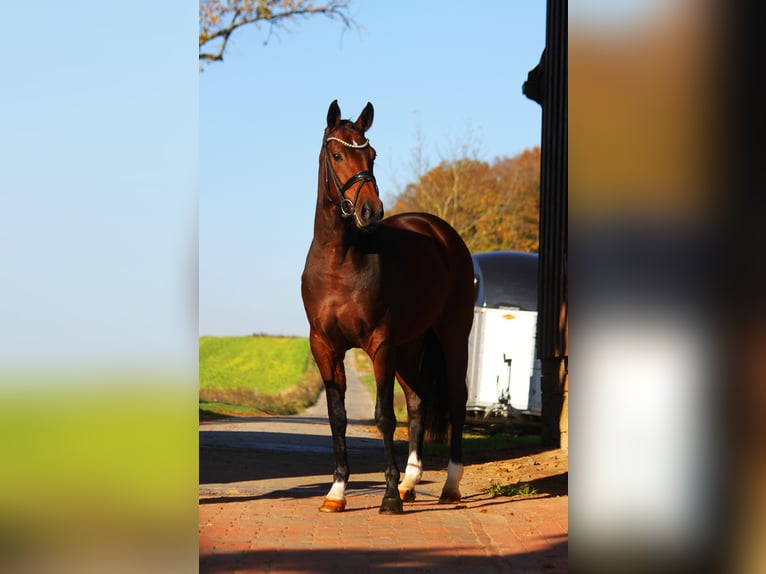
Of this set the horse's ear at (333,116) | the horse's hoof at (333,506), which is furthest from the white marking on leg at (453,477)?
the horse's ear at (333,116)

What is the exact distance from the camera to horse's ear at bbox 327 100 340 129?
24.7ft

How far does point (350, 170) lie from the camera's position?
7324mm

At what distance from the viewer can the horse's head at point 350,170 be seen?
7.11 m

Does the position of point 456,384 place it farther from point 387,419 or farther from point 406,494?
point 387,419

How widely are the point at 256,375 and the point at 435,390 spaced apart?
34.7 metres

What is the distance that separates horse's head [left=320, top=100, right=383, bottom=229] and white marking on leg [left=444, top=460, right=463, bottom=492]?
8.14 feet

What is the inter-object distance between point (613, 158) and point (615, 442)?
723mm

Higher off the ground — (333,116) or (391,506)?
(333,116)

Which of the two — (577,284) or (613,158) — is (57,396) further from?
(613,158)

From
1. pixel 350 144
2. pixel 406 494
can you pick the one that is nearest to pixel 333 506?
pixel 406 494

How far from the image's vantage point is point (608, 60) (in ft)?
8.90

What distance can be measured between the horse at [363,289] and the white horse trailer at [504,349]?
408 inches

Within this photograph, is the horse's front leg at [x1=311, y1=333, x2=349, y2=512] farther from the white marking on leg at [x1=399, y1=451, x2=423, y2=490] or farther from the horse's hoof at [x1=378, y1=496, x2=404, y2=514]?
the white marking on leg at [x1=399, y1=451, x2=423, y2=490]

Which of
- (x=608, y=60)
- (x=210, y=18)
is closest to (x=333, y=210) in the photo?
(x=608, y=60)
